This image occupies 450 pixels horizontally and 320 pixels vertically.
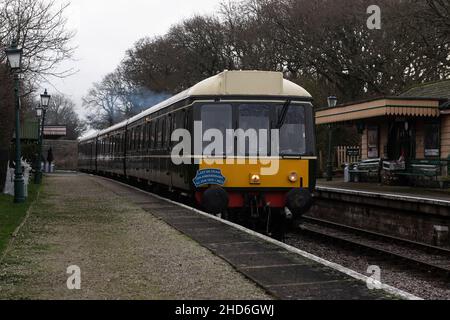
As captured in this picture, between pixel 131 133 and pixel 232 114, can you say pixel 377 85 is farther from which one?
pixel 232 114

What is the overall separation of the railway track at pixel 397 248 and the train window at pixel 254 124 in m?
2.93

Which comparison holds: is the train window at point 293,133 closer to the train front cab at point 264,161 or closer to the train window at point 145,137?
the train front cab at point 264,161

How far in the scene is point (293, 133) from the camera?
12844mm

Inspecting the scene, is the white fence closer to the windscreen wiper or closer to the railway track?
the railway track

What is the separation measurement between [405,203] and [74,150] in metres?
59.8

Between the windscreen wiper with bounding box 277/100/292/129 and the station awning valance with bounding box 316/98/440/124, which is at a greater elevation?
the station awning valance with bounding box 316/98/440/124

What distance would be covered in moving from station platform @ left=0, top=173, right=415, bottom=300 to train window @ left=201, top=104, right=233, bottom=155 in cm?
180

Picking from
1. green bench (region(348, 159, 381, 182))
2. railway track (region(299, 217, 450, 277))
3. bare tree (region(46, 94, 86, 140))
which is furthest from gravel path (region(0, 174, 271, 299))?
bare tree (region(46, 94, 86, 140))

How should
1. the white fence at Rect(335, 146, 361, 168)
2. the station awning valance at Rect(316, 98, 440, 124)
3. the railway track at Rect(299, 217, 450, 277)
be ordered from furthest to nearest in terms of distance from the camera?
the white fence at Rect(335, 146, 361, 168) → the station awning valance at Rect(316, 98, 440, 124) → the railway track at Rect(299, 217, 450, 277)

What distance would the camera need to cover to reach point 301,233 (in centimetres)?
1614

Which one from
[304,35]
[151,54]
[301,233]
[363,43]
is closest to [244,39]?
[304,35]

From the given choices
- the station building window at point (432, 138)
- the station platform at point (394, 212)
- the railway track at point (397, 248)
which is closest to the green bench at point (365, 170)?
the station building window at point (432, 138)

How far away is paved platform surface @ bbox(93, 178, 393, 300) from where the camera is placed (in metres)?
6.52

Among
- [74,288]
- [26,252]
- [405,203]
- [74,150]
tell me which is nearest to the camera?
[74,288]
